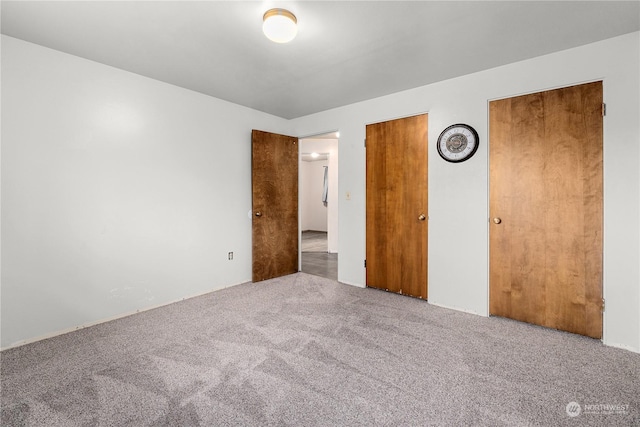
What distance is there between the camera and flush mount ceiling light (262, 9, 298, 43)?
6.19 feet

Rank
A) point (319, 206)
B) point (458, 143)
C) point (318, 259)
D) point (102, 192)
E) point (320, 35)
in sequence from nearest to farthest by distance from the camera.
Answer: point (320, 35)
point (102, 192)
point (458, 143)
point (318, 259)
point (319, 206)

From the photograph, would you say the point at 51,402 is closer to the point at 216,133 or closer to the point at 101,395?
the point at 101,395

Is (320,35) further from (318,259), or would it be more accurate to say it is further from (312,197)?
(312,197)

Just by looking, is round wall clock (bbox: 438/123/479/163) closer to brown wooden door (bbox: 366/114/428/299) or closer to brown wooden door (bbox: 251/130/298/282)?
brown wooden door (bbox: 366/114/428/299)

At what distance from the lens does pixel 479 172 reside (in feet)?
9.49

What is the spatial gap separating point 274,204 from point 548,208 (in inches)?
128

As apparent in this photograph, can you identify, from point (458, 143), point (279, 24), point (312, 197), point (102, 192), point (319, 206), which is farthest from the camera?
point (312, 197)

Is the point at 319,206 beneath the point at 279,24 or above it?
beneath

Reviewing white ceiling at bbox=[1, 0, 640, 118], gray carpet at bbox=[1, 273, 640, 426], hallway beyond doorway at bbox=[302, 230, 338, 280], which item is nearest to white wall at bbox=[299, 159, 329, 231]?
hallway beyond doorway at bbox=[302, 230, 338, 280]

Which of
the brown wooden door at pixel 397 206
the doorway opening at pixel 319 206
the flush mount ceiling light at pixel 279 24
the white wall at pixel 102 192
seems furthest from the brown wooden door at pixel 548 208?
the white wall at pixel 102 192

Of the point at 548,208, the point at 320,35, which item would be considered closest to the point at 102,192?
the point at 320,35

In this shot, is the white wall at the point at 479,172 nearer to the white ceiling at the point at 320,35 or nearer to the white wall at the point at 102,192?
the white ceiling at the point at 320,35

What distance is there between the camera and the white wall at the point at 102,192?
231cm

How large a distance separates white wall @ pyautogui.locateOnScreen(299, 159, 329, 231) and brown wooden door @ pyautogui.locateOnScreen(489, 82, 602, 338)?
7.22 metres
